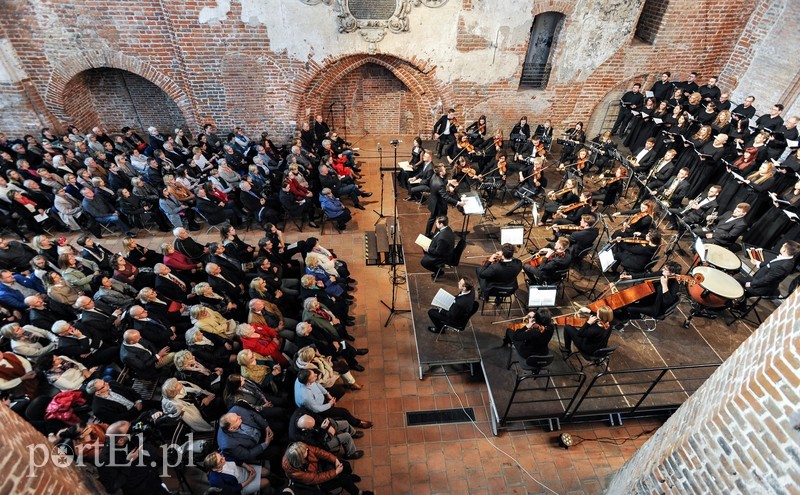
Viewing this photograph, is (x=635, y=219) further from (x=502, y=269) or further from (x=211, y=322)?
(x=211, y=322)

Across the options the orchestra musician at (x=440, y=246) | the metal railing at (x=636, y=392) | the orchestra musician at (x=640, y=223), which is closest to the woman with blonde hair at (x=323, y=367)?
the orchestra musician at (x=440, y=246)

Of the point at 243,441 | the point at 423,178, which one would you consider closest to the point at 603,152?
the point at 423,178

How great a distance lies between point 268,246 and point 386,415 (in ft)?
11.4

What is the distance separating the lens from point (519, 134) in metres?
11.1

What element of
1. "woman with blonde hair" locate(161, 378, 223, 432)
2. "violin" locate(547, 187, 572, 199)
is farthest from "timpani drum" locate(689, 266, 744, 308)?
"woman with blonde hair" locate(161, 378, 223, 432)

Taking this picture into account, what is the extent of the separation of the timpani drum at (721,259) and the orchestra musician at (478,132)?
237 inches

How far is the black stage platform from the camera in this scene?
18.0 ft

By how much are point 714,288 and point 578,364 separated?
236cm

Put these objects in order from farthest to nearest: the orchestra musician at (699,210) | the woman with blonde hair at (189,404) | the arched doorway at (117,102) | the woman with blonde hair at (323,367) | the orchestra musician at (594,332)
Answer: the arched doorway at (117,102) < the orchestra musician at (699,210) < the orchestra musician at (594,332) < the woman with blonde hair at (323,367) < the woman with blonde hair at (189,404)

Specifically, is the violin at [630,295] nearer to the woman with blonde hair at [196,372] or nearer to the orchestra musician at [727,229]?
the orchestra musician at [727,229]

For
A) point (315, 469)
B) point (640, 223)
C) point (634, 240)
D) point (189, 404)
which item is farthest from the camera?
point (640, 223)

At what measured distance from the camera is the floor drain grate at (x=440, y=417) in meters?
5.83

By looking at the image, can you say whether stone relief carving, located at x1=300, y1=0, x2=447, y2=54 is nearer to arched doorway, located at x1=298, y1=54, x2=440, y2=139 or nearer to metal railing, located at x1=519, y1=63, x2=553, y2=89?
arched doorway, located at x1=298, y1=54, x2=440, y2=139

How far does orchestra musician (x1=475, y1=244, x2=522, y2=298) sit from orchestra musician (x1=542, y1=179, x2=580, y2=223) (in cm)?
259
